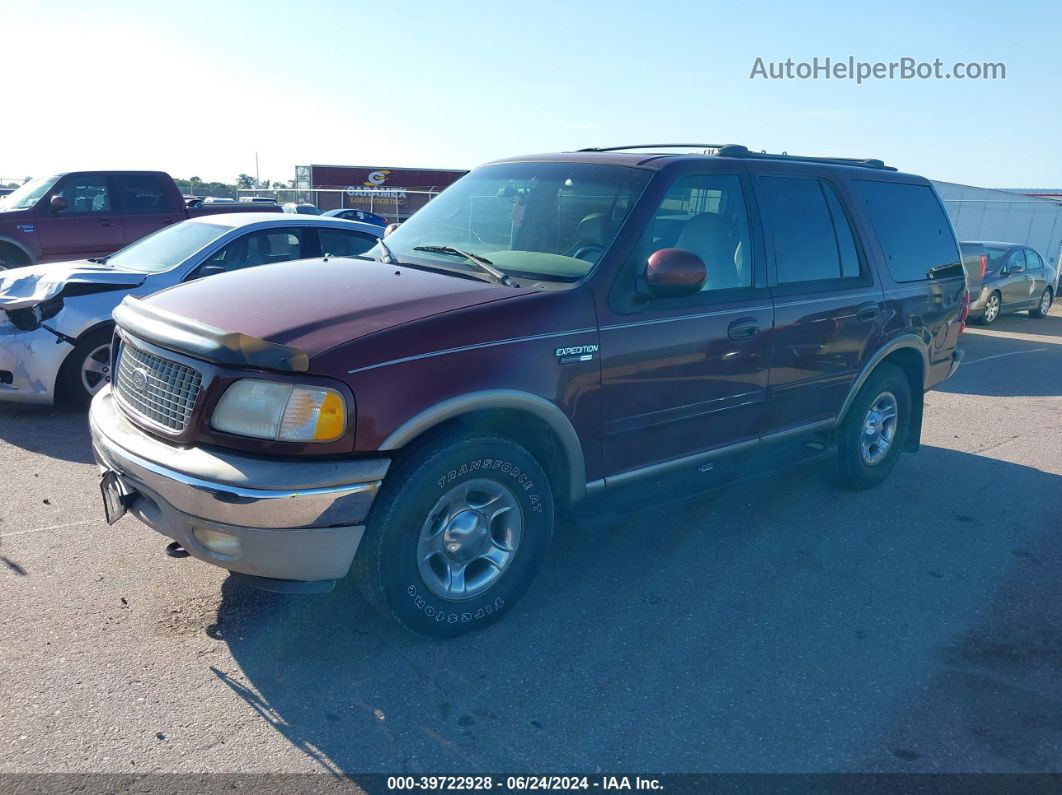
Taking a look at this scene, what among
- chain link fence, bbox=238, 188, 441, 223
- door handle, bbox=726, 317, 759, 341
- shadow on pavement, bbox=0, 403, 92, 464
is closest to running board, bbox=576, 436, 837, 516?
door handle, bbox=726, 317, 759, 341

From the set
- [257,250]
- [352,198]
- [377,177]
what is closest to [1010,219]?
[352,198]

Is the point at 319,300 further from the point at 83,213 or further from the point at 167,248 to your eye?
the point at 83,213

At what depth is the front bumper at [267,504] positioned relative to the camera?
298 cm

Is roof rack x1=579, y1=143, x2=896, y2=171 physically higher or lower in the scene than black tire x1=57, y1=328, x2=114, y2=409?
higher

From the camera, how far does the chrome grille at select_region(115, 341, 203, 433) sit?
3230 millimetres

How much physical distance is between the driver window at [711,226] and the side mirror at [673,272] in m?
0.26

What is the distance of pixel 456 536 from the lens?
139 inches

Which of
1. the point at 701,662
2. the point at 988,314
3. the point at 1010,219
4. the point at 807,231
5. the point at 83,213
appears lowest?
the point at 701,662

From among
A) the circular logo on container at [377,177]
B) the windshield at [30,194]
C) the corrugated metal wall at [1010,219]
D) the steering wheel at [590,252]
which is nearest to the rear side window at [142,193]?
the windshield at [30,194]

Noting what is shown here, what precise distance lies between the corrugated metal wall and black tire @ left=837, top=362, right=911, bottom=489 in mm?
23053

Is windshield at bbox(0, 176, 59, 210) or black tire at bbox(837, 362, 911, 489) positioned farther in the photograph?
windshield at bbox(0, 176, 59, 210)

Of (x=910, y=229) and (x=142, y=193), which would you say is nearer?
(x=910, y=229)

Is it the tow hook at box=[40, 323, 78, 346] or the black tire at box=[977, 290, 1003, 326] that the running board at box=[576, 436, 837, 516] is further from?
the black tire at box=[977, 290, 1003, 326]

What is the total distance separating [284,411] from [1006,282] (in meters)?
16.3
